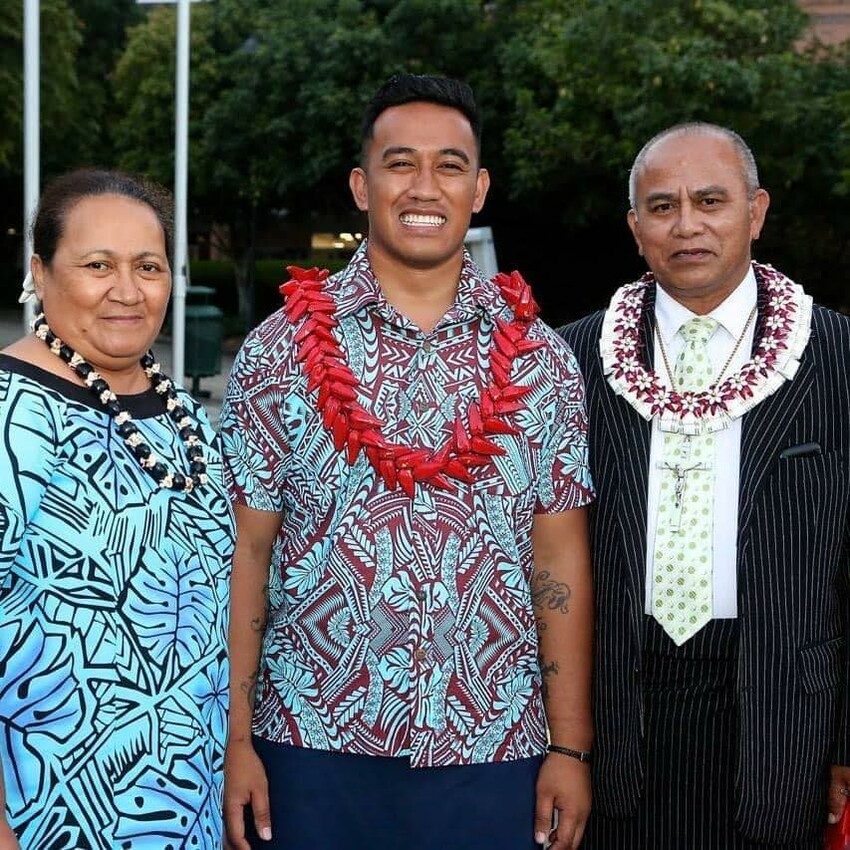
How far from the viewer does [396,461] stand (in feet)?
9.66

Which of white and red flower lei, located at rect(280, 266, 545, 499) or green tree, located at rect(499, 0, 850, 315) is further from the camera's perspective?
green tree, located at rect(499, 0, 850, 315)

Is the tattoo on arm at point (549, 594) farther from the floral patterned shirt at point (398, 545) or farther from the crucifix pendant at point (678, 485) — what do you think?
the crucifix pendant at point (678, 485)

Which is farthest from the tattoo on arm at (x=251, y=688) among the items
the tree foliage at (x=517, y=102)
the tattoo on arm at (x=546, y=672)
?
the tree foliage at (x=517, y=102)

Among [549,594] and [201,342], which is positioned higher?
[201,342]

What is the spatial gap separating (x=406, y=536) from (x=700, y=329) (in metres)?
1.07

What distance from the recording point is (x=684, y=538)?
3230 millimetres

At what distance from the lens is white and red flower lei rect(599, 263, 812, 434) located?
127 inches

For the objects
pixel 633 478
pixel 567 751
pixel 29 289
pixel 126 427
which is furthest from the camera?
pixel 633 478

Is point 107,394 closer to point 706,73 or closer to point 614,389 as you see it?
point 614,389

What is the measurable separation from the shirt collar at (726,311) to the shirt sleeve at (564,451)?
0.43m

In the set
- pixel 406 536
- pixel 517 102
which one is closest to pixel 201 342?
pixel 517 102

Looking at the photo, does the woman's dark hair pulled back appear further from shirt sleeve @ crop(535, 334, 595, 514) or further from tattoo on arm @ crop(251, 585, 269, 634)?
shirt sleeve @ crop(535, 334, 595, 514)

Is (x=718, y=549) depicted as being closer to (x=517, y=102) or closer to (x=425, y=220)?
(x=425, y=220)

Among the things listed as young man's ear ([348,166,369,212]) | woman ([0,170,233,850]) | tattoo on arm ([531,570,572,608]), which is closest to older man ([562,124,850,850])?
tattoo on arm ([531,570,572,608])
